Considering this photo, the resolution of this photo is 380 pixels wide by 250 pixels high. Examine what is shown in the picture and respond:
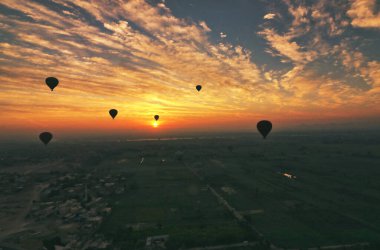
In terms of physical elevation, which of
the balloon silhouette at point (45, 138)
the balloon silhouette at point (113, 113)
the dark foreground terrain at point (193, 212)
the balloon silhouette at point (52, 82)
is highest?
the balloon silhouette at point (52, 82)

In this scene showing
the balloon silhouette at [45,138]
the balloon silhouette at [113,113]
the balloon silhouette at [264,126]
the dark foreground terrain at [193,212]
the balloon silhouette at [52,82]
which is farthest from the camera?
the balloon silhouette at [113,113]

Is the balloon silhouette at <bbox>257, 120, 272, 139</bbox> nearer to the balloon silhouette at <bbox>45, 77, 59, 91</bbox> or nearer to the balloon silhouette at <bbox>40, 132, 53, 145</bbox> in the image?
the balloon silhouette at <bbox>45, 77, 59, 91</bbox>

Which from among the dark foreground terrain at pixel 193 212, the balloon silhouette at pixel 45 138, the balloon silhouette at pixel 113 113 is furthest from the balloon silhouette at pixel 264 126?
the balloon silhouette at pixel 45 138

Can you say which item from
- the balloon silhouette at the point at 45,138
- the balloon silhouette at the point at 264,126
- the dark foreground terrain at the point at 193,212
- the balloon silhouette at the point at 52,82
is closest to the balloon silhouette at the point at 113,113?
the balloon silhouette at the point at 45,138

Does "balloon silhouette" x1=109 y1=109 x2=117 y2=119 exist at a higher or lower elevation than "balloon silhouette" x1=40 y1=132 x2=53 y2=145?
higher

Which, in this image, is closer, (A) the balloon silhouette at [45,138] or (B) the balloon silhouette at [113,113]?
(A) the balloon silhouette at [45,138]

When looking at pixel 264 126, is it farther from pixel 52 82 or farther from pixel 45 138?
pixel 45 138

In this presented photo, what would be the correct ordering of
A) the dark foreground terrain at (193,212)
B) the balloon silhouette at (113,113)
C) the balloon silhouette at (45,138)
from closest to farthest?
the dark foreground terrain at (193,212), the balloon silhouette at (45,138), the balloon silhouette at (113,113)

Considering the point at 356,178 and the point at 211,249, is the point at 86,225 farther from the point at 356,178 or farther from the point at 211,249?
the point at 356,178

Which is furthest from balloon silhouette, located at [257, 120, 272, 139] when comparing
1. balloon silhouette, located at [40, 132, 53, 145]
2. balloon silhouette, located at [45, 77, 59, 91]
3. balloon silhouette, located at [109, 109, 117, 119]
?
balloon silhouette, located at [40, 132, 53, 145]

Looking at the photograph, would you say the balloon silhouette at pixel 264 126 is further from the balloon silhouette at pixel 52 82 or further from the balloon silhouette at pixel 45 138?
the balloon silhouette at pixel 45 138

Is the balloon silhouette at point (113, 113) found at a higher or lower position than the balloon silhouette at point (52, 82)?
lower
